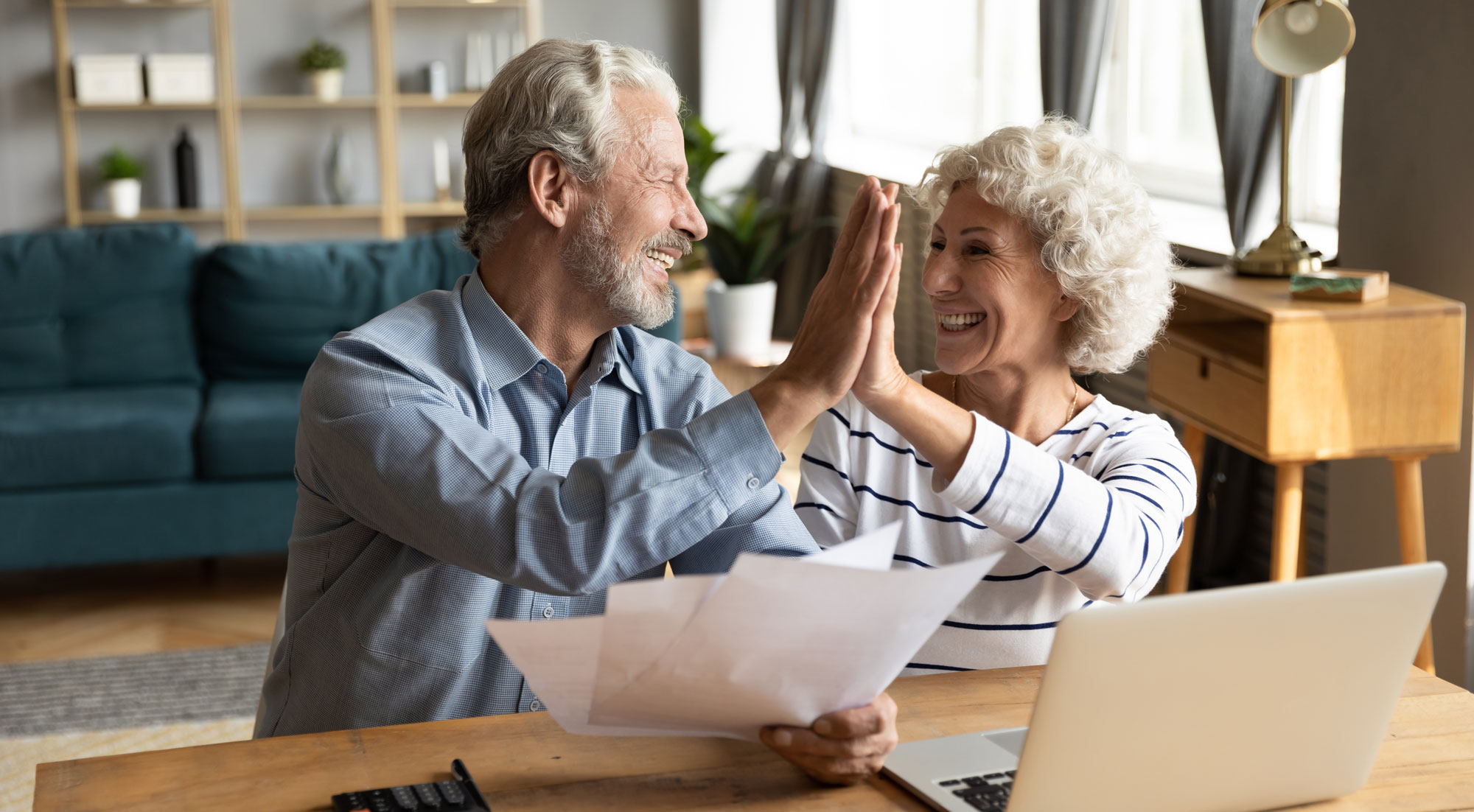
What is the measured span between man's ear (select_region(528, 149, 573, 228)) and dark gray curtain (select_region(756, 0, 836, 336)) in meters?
4.64

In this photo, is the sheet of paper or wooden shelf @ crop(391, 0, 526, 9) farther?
wooden shelf @ crop(391, 0, 526, 9)

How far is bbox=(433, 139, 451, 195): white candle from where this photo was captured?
267 inches

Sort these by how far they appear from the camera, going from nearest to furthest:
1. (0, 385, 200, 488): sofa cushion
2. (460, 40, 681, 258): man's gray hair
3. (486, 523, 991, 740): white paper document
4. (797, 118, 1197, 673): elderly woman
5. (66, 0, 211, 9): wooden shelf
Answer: (486, 523, 991, 740): white paper document → (460, 40, 681, 258): man's gray hair → (797, 118, 1197, 673): elderly woman → (0, 385, 200, 488): sofa cushion → (66, 0, 211, 9): wooden shelf

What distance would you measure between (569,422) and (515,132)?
1.03ft

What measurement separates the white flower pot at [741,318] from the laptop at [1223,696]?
3831 mm

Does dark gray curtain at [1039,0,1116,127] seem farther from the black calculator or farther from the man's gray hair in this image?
the black calculator

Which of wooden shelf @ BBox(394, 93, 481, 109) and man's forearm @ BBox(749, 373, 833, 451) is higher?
wooden shelf @ BBox(394, 93, 481, 109)

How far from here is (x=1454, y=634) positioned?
8.54ft

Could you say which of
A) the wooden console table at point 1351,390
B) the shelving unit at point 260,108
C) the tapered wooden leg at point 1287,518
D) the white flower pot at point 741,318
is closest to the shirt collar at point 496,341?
the wooden console table at point 1351,390

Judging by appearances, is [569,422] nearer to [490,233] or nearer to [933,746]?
[490,233]

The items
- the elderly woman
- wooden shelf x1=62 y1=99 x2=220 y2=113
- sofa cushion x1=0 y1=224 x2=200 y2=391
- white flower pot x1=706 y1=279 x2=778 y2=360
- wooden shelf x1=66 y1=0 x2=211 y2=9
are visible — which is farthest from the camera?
wooden shelf x1=62 y1=99 x2=220 y2=113

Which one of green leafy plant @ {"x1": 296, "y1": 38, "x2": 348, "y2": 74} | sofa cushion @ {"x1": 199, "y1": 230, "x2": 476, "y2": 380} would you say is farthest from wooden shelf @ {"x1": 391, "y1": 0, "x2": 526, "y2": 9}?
sofa cushion @ {"x1": 199, "y1": 230, "x2": 476, "y2": 380}

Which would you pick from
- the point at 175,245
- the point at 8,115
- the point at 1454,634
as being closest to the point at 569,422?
the point at 1454,634

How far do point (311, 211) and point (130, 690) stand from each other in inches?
154
